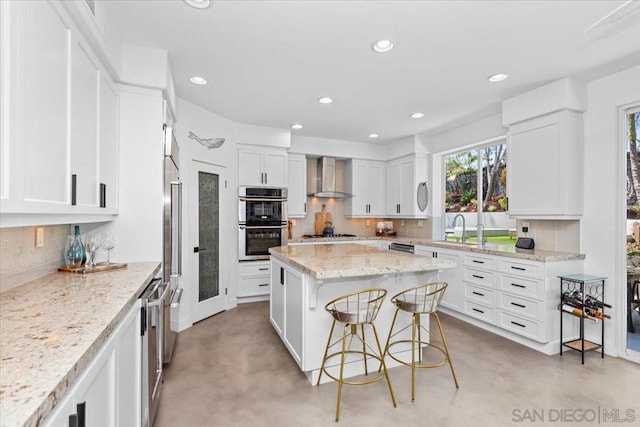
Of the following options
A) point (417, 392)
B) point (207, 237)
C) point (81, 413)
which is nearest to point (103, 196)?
point (81, 413)

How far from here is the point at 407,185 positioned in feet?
18.1

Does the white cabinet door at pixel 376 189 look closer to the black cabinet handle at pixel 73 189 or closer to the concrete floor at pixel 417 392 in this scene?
the concrete floor at pixel 417 392

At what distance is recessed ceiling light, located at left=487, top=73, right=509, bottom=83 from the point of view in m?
2.98

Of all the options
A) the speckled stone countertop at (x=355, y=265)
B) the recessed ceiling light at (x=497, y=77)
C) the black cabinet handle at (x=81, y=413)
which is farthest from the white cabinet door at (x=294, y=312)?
the recessed ceiling light at (x=497, y=77)

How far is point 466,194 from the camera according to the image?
15.8 ft

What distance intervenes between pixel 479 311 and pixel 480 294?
21 cm

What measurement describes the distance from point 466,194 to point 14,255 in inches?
199

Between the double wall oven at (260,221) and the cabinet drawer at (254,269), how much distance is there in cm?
8

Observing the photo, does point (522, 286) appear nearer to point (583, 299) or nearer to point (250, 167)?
point (583, 299)

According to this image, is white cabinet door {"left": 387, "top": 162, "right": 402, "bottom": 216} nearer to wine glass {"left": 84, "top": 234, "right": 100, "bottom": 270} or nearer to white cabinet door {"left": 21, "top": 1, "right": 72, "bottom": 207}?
wine glass {"left": 84, "top": 234, "right": 100, "bottom": 270}

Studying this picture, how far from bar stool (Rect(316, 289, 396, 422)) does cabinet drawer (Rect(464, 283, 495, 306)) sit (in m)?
1.71

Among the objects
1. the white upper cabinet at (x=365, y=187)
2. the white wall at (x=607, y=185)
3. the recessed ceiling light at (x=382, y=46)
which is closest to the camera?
the recessed ceiling light at (x=382, y=46)

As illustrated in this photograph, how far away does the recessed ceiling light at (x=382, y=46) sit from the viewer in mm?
2436

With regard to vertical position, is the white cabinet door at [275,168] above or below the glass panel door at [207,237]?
above
